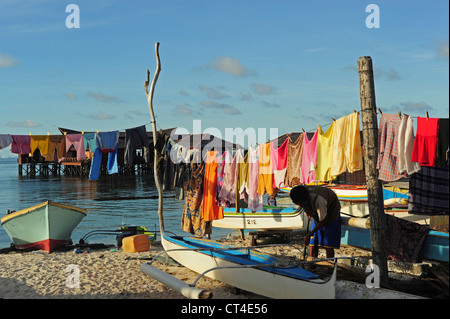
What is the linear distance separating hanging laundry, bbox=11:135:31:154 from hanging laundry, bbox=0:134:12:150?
158 mm

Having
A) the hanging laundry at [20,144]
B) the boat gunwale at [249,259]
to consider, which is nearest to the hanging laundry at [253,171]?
the boat gunwale at [249,259]

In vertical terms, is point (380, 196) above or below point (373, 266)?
above

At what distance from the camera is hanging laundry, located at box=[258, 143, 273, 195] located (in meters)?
11.5

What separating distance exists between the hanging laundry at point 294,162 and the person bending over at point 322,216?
1908 mm

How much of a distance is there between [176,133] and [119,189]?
39399 mm

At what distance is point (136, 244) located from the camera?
12.1 m

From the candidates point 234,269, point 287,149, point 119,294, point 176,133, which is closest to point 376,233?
point 234,269

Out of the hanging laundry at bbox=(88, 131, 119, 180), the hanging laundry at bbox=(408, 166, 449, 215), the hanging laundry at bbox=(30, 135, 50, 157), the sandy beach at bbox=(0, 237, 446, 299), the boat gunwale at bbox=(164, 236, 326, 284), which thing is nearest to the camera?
the boat gunwale at bbox=(164, 236, 326, 284)

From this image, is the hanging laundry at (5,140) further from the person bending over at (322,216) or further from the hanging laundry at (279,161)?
the person bending over at (322,216)

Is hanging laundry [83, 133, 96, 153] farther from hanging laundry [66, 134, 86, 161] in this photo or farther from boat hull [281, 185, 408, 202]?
boat hull [281, 185, 408, 202]

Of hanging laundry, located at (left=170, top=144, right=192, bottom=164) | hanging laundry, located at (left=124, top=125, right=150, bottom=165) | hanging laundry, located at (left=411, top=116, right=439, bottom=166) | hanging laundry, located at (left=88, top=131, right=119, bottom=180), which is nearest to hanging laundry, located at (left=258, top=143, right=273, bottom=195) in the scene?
hanging laundry, located at (left=170, top=144, right=192, bottom=164)

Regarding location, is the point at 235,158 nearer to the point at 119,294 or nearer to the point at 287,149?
the point at 287,149

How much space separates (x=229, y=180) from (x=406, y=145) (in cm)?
501

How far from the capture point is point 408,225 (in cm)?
887
